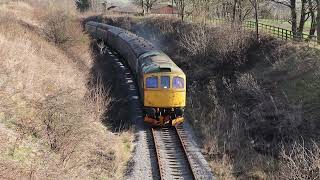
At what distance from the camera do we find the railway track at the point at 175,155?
1523cm

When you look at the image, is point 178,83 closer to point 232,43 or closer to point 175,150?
point 175,150

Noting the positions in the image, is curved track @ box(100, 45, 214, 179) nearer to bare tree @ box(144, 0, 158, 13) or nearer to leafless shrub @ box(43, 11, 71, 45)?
leafless shrub @ box(43, 11, 71, 45)

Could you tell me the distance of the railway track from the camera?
15227mm

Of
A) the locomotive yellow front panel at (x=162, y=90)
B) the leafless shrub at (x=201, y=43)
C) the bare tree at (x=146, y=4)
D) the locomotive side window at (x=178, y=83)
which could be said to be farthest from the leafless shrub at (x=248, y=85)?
the bare tree at (x=146, y=4)

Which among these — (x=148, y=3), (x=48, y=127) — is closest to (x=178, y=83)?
(x=48, y=127)

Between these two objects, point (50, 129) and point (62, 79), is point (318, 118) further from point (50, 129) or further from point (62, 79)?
point (62, 79)

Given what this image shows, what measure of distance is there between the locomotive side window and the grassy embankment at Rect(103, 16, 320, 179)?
2323mm

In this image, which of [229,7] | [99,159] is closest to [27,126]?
[99,159]

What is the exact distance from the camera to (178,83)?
19922 mm

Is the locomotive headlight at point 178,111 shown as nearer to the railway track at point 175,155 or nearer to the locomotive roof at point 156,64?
the railway track at point 175,155

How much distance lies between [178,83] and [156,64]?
157 centimetres

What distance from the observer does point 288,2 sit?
32156 mm

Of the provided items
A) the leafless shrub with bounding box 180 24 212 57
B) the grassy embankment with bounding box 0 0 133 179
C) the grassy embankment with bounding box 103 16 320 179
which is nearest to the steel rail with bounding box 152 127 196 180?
the grassy embankment with bounding box 103 16 320 179

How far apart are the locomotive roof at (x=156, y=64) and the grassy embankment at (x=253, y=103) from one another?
294 centimetres
